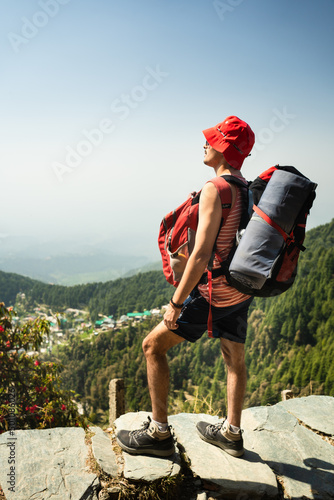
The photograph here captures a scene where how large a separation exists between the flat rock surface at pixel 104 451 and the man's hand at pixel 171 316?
918 millimetres

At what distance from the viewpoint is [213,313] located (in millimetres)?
2104

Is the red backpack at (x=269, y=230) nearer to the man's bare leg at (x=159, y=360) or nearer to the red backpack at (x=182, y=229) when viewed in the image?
the red backpack at (x=182, y=229)

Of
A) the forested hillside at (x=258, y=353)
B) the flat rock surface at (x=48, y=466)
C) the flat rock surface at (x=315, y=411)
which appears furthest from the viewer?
the forested hillside at (x=258, y=353)

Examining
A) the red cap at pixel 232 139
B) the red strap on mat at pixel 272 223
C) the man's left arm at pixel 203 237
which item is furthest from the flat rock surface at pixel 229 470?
the red cap at pixel 232 139

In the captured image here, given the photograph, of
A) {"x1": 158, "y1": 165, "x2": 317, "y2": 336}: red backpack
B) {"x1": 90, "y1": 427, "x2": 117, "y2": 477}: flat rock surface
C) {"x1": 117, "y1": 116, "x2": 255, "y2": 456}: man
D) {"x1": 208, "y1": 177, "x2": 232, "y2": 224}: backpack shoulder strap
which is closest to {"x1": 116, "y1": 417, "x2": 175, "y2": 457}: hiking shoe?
{"x1": 117, "y1": 116, "x2": 255, "y2": 456}: man

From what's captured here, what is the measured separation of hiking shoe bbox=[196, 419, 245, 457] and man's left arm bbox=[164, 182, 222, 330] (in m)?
1.07

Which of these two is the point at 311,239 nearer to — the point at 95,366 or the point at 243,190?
the point at 95,366

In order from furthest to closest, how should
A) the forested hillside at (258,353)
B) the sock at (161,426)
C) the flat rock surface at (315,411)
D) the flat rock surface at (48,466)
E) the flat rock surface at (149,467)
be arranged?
the forested hillside at (258,353)
the flat rock surface at (315,411)
the sock at (161,426)
the flat rock surface at (149,467)
the flat rock surface at (48,466)

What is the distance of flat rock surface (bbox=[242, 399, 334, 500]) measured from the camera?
2.18 metres

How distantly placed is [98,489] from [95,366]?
171 feet

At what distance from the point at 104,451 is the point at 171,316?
41.3 inches

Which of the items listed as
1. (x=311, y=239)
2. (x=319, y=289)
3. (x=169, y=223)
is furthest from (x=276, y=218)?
(x=311, y=239)

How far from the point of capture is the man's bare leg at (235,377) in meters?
2.25

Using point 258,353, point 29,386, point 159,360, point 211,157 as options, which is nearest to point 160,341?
point 159,360
